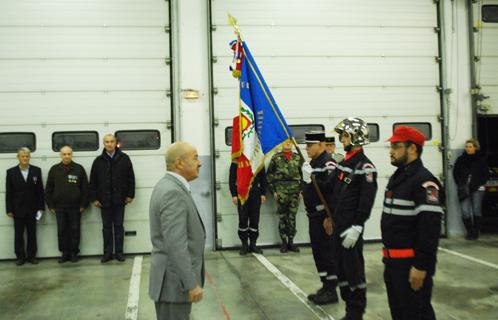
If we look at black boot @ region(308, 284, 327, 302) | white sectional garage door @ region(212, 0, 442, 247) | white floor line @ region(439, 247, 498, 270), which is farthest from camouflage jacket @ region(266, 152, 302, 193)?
black boot @ region(308, 284, 327, 302)

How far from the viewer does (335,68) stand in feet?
29.8

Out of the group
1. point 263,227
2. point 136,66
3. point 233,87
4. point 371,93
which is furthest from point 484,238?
point 136,66

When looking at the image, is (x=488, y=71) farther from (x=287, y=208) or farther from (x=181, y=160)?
(x=181, y=160)

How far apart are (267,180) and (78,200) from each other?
326 centimetres

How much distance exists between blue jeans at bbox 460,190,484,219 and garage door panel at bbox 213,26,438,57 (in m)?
2.87

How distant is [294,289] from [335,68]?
4667mm

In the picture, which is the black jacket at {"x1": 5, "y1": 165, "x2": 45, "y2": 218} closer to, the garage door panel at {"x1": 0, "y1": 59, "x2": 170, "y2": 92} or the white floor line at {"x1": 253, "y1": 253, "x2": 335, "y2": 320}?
the garage door panel at {"x1": 0, "y1": 59, "x2": 170, "y2": 92}

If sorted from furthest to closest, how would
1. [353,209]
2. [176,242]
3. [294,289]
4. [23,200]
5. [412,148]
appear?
[23,200] → [294,289] → [353,209] → [412,148] → [176,242]

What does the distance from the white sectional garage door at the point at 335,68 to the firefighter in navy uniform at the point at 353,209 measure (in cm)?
415

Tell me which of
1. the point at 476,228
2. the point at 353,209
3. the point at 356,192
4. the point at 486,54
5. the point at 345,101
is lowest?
the point at 476,228

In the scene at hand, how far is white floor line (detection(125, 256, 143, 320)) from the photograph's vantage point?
529 cm

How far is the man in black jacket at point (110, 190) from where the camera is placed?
8039mm

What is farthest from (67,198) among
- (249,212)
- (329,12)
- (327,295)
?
(329,12)

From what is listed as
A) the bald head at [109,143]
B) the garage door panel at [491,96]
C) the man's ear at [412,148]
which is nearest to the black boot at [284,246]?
A: the bald head at [109,143]
